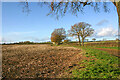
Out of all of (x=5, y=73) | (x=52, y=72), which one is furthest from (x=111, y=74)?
(x=5, y=73)

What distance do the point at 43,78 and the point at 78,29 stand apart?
22709 mm

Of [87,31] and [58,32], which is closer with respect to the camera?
[87,31]

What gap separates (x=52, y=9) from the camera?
6711 millimetres

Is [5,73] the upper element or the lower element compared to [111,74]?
lower

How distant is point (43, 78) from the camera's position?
17.9 feet

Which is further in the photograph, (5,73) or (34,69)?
(34,69)

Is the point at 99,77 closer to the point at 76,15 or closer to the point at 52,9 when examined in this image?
the point at 76,15

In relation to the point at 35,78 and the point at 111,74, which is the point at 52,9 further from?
the point at 111,74

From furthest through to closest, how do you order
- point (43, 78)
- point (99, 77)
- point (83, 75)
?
point (43, 78), point (83, 75), point (99, 77)

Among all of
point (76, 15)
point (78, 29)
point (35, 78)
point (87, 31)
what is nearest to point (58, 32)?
point (78, 29)

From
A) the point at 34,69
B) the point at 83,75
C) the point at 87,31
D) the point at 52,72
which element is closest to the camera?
the point at 83,75

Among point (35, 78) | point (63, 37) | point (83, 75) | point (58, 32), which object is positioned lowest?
point (35, 78)

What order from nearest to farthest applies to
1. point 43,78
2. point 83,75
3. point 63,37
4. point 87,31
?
point 83,75 < point 43,78 < point 87,31 < point 63,37

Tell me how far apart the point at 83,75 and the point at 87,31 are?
73.0 ft
